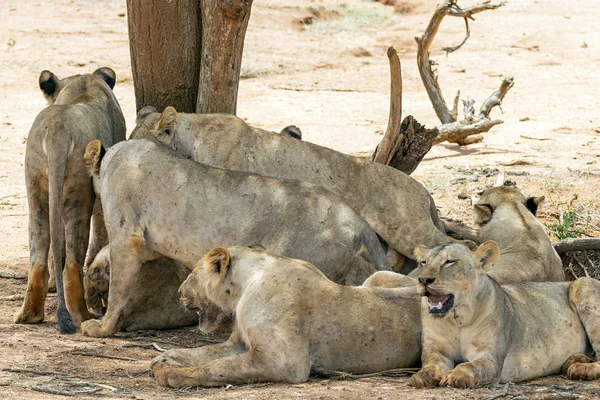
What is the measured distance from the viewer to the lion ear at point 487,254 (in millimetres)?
5945

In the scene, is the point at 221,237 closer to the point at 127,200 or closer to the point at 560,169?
the point at 127,200

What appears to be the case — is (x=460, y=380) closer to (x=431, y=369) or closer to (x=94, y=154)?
(x=431, y=369)

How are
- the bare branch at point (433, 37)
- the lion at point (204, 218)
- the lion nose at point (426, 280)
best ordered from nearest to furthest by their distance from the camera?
the lion nose at point (426, 280), the lion at point (204, 218), the bare branch at point (433, 37)

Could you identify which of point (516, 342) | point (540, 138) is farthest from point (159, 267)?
point (540, 138)

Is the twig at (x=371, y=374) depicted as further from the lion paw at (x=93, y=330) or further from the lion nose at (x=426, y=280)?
the lion paw at (x=93, y=330)

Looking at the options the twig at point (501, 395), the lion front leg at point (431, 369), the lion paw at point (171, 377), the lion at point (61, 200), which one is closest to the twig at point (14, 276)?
the lion at point (61, 200)

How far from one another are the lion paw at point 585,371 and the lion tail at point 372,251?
5.68 feet

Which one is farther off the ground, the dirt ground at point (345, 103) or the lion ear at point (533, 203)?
the lion ear at point (533, 203)

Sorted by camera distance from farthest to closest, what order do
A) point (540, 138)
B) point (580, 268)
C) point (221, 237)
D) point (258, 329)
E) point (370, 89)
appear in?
point (370, 89) < point (540, 138) < point (580, 268) < point (221, 237) < point (258, 329)

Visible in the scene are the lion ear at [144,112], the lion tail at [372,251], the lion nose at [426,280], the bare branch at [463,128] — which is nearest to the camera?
the lion nose at [426,280]

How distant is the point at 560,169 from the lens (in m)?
12.6

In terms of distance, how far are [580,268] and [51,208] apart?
418 cm

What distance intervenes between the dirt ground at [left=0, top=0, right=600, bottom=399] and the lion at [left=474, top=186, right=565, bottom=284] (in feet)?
3.34

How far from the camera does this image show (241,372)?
5820 mm
